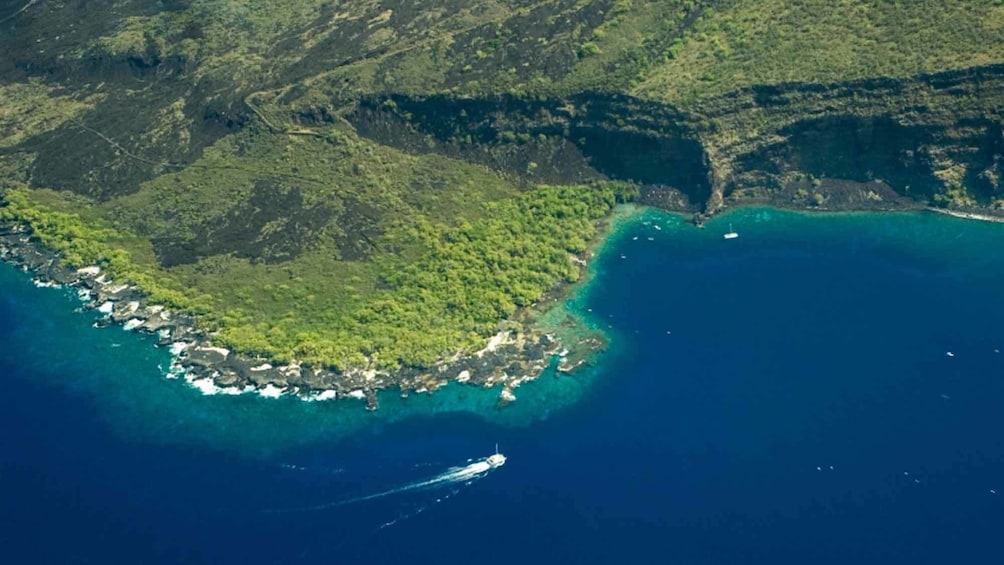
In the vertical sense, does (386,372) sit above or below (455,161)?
below

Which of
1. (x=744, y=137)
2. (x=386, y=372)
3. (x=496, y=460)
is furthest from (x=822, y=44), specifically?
(x=496, y=460)

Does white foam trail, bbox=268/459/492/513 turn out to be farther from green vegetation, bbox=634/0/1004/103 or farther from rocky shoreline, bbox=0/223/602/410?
green vegetation, bbox=634/0/1004/103

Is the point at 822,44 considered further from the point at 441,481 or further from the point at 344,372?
the point at 441,481

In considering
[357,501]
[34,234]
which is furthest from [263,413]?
[34,234]

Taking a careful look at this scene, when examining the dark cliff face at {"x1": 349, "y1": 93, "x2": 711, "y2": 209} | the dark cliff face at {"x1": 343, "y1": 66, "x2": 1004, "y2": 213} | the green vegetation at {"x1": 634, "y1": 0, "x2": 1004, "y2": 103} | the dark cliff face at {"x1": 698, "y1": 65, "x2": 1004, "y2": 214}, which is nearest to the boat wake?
the dark cliff face at {"x1": 349, "y1": 93, "x2": 711, "y2": 209}

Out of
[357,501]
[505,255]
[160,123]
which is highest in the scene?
[160,123]

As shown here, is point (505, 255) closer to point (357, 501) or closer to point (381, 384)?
point (381, 384)

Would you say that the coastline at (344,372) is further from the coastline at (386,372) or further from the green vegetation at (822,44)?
the green vegetation at (822,44)

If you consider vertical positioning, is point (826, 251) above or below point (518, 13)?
below

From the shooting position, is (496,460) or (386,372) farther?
(386,372)
